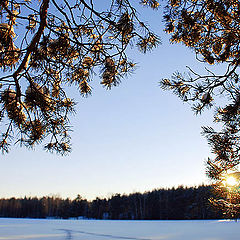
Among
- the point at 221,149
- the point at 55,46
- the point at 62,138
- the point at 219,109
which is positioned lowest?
the point at 221,149

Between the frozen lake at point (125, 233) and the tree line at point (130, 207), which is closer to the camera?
the frozen lake at point (125, 233)

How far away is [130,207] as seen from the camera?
4456 cm

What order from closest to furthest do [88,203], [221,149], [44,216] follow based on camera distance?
[221,149] → [88,203] → [44,216]

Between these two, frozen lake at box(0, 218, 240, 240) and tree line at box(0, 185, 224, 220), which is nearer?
frozen lake at box(0, 218, 240, 240)

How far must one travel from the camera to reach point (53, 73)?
2746mm

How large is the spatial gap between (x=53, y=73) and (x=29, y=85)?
0.29m

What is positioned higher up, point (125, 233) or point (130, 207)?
point (130, 207)

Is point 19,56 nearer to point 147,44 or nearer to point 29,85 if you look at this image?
point 29,85

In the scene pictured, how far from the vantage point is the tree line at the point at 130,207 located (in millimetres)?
35347

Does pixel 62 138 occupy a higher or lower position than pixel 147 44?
lower

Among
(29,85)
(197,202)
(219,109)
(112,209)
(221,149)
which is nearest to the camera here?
(29,85)

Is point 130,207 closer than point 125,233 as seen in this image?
No

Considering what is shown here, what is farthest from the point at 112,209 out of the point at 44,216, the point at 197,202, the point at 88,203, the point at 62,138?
the point at 62,138

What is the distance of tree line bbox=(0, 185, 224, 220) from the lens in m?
35.3
